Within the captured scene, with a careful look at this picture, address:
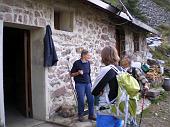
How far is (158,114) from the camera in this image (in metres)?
8.20

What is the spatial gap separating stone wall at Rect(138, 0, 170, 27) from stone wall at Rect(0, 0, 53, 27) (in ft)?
59.0

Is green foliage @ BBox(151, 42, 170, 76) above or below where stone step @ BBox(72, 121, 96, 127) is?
above

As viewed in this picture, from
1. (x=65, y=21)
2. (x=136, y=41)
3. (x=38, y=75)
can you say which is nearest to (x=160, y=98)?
(x=136, y=41)

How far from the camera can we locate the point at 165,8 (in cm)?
2742

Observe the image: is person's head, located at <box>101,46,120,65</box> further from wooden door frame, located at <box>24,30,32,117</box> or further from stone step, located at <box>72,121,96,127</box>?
wooden door frame, located at <box>24,30,32,117</box>

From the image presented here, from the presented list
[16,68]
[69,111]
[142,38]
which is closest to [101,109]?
[69,111]

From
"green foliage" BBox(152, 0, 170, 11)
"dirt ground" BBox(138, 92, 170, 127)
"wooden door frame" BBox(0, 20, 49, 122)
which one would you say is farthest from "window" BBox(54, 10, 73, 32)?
"green foliage" BBox(152, 0, 170, 11)

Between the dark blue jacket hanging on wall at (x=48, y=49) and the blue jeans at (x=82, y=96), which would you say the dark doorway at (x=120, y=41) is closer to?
the dark blue jacket hanging on wall at (x=48, y=49)

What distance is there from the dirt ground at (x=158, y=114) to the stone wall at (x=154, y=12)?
1478 cm

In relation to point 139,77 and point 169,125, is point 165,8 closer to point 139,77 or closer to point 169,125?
point 169,125

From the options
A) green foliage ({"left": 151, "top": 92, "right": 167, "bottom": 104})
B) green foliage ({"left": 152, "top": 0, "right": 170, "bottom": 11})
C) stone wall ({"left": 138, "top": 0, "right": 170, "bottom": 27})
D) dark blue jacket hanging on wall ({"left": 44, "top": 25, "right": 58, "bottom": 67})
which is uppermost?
green foliage ({"left": 152, "top": 0, "right": 170, "bottom": 11})

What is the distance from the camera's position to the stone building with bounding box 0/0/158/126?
6.18 meters

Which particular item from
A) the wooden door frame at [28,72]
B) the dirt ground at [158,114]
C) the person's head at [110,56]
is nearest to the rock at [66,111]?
the wooden door frame at [28,72]

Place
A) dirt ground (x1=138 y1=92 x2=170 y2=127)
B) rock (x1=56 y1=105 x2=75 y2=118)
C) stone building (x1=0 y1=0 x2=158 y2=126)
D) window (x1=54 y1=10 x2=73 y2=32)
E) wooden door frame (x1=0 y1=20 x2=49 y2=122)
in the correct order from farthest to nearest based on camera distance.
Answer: window (x1=54 y1=10 x2=73 y2=32) < dirt ground (x1=138 y1=92 x2=170 y2=127) < rock (x1=56 y1=105 x2=75 y2=118) < wooden door frame (x1=0 y1=20 x2=49 y2=122) < stone building (x1=0 y1=0 x2=158 y2=126)
